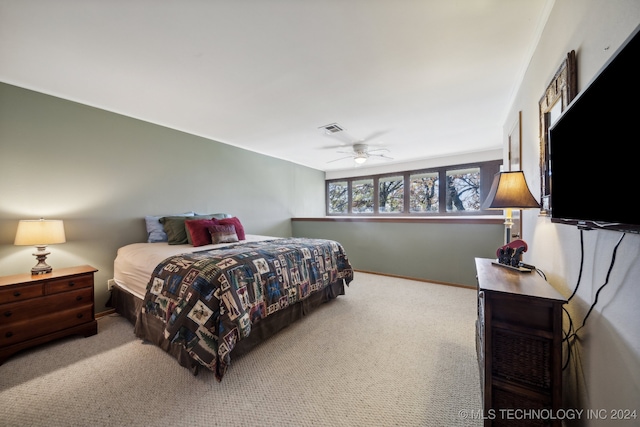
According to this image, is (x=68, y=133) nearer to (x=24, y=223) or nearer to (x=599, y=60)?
(x=24, y=223)

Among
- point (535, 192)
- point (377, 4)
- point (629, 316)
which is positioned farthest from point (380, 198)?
point (629, 316)

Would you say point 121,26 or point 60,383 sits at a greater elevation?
point 121,26

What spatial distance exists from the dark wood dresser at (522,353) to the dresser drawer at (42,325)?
10.7 feet

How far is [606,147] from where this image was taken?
27.3 inches

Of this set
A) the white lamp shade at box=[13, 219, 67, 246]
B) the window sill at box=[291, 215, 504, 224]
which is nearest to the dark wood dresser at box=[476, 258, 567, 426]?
the window sill at box=[291, 215, 504, 224]

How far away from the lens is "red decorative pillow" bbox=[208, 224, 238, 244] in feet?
9.61

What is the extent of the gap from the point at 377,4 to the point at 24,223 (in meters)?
3.32

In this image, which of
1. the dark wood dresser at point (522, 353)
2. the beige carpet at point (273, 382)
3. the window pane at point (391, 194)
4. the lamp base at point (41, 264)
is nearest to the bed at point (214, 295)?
the beige carpet at point (273, 382)

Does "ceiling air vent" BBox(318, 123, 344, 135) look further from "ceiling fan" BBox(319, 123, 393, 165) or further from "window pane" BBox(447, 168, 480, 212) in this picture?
"window pane" BBox(447, 168, 480, 212)

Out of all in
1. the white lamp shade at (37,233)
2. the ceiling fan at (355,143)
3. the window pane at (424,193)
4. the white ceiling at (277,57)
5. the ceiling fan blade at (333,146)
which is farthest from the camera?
the window pane at (424,193)

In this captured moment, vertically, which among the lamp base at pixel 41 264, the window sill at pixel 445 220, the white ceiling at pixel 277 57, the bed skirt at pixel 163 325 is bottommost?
the bed skirt at pixel 163 325

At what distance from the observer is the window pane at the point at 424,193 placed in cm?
510

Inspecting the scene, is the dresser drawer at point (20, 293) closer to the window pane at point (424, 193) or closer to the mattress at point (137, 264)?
the mattress at point (137, 264)

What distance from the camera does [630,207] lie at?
1.99 ft
